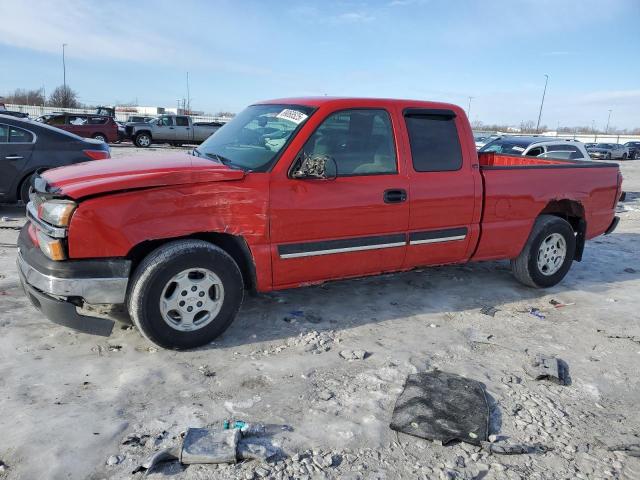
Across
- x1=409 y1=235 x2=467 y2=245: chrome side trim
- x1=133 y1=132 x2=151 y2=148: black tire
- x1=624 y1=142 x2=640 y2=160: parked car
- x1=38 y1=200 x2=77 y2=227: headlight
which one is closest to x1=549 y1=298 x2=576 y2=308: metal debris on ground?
x1=409 y1=235 x2=467 y2=245: chrome side trim

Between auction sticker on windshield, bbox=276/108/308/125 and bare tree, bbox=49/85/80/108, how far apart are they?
217ft

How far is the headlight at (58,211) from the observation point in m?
3.34

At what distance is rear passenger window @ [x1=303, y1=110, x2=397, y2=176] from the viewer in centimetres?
415

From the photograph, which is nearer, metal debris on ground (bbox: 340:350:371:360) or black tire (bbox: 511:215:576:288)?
metal debris on ground (bbox: 340:350:371:360)

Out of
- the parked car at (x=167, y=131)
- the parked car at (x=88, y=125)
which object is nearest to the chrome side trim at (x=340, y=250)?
the parked car at (x=88, y=125)

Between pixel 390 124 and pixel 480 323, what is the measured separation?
193 cm

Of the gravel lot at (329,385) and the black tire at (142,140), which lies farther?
the black tire at (142,140)

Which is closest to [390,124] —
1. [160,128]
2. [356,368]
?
[356,368]

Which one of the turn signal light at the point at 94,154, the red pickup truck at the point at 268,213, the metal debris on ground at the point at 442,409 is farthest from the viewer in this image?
the turn signal light at the point at 94,154

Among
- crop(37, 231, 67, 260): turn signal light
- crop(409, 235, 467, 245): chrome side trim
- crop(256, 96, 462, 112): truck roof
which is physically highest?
crop(256, 96, 462, 112): truck roof

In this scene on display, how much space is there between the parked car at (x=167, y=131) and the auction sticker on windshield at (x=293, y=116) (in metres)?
23.3

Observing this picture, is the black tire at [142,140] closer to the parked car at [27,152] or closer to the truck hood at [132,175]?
the parked car at [27,152]

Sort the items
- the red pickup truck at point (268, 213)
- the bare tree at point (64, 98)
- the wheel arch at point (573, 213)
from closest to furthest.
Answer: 1. the red pickup truck at point (268, 213)
2. the wheel arch at point (573, 213)
3. the bare tree at point (64, 98)

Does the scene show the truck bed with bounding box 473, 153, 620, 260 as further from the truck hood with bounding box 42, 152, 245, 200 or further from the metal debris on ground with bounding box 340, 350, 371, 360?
the truck hood with bounding box 42, 152, 245, 200
